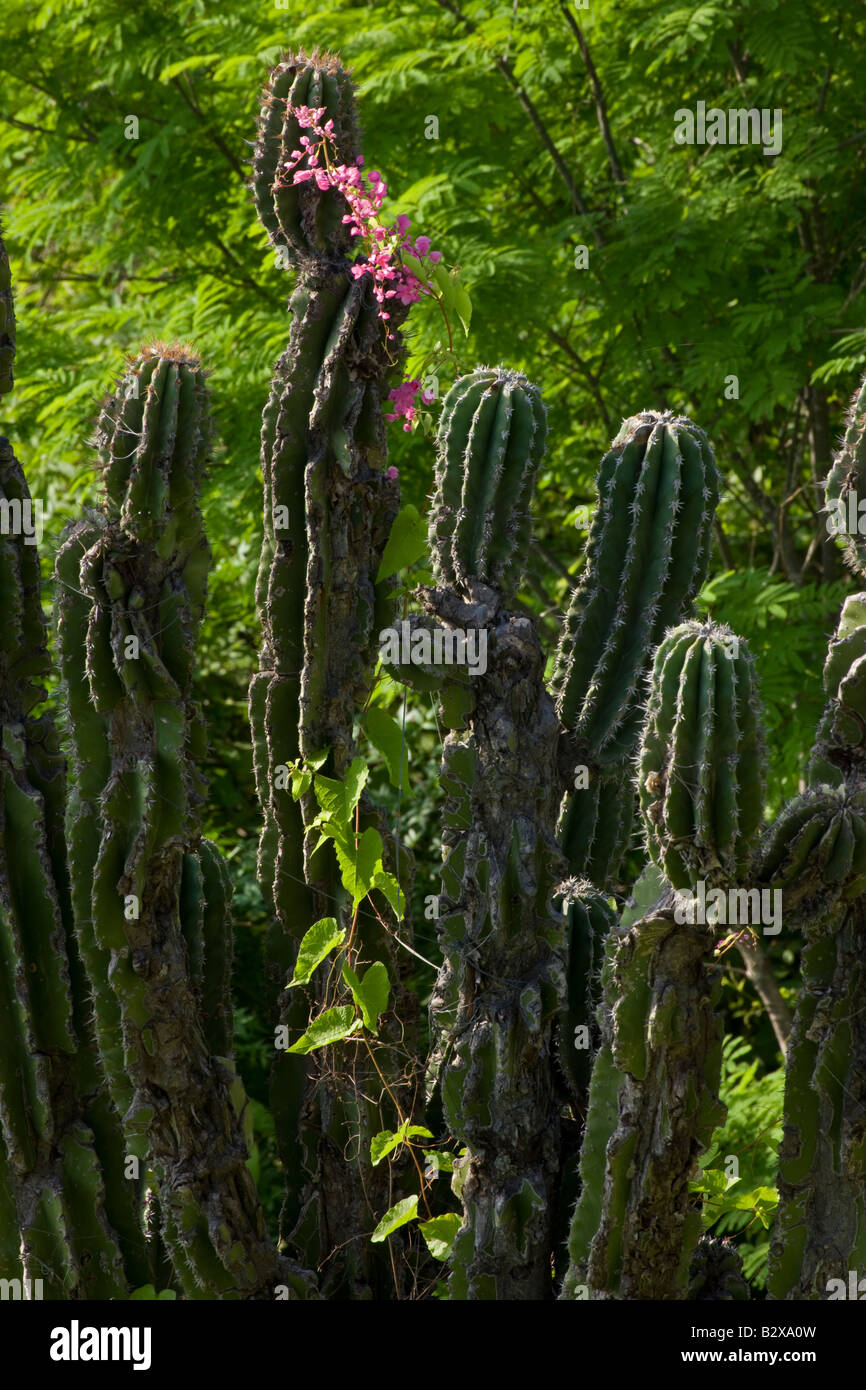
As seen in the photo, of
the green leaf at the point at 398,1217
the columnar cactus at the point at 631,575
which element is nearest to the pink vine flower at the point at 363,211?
the columnar cactus at the point at 631,575

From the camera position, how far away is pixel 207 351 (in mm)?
5461

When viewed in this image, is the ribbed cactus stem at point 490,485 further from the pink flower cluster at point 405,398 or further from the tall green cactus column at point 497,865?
the pink flower cluster at point 405,398

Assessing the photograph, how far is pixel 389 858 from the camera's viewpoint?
317cm

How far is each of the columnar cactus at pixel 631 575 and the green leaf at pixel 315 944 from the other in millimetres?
611

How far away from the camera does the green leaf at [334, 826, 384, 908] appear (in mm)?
2793

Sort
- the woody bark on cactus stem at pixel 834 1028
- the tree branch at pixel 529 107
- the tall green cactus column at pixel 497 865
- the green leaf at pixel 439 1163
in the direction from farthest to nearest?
the tree branch at pixel 529 107 → the green leaf at pixel 439 1163 → the tall green cactus column at pixel 497 865 → the woody bark on cactus stem at pixel 834 1028

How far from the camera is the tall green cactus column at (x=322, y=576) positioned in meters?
2.88

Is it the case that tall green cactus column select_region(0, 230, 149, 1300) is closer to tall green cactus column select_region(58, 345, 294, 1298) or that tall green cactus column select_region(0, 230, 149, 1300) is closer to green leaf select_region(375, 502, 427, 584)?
tall green cactus column select_region(58, 345, 294, 1298)

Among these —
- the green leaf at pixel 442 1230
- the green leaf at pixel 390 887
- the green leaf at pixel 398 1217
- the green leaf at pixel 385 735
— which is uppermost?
the green leaf at pixel 385 735

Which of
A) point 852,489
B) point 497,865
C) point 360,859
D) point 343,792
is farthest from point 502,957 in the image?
point 852,489

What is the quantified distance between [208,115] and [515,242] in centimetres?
143

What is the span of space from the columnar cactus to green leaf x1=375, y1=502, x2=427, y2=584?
0.39 meters

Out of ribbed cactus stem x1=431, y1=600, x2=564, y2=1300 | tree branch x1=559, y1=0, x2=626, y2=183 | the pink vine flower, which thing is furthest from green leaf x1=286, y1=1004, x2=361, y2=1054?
tree branch x1=559, y1=0, x2=626, y2=183
